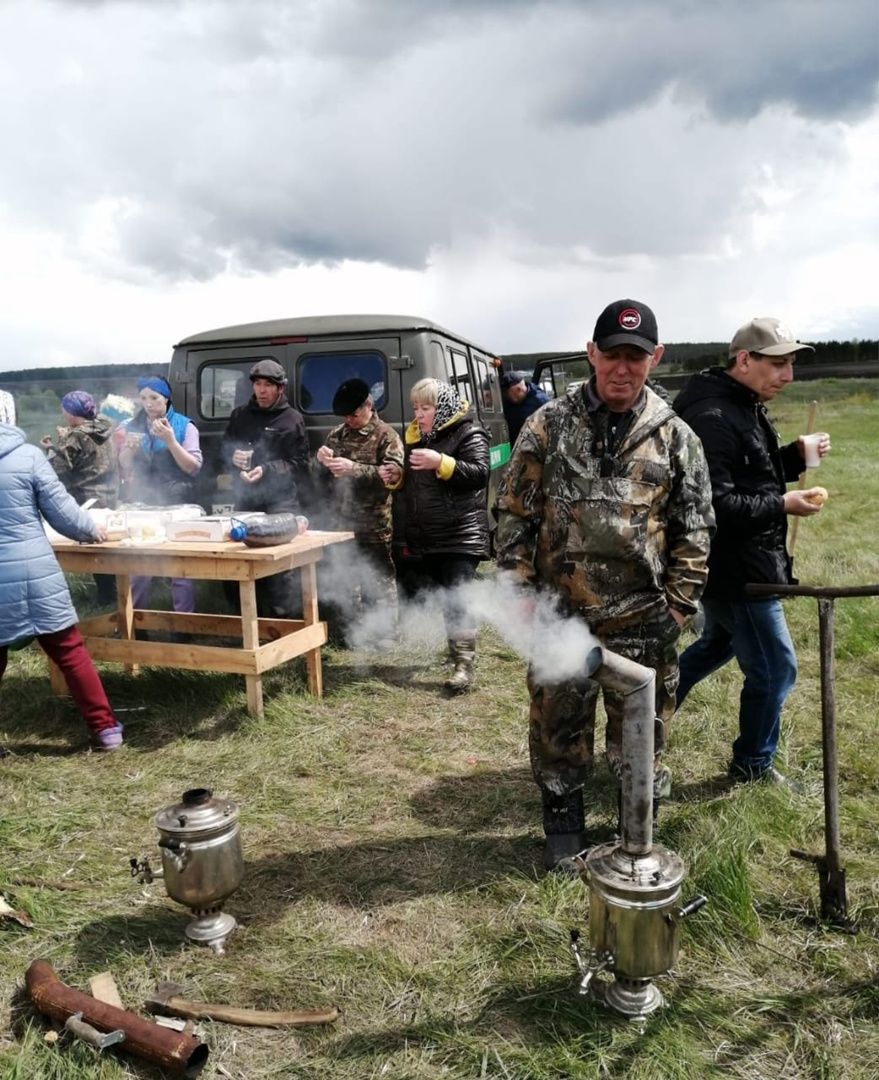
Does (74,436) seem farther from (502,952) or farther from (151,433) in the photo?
(502,952)

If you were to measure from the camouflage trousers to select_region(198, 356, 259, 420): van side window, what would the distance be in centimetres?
415

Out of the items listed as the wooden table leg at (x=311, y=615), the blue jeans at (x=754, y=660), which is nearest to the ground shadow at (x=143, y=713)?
the wooden table leg at (x=311, y=615)

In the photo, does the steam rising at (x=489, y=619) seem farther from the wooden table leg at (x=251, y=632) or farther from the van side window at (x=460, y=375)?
the van side window at (x=460, y=375)

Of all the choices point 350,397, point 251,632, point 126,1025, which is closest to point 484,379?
point 350,397

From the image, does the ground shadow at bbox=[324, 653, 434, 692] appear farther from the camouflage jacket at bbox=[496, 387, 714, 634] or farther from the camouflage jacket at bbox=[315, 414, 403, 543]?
the camouflage jacket at bbox=[496, 387, 714, 634]

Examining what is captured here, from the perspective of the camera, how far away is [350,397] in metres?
5.16

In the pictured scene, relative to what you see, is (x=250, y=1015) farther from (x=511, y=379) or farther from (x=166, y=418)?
(x=511, y=379)

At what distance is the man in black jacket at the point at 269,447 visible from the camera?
530 centimetres

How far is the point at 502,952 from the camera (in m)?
2.51

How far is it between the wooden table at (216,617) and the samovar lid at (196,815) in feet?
5.51

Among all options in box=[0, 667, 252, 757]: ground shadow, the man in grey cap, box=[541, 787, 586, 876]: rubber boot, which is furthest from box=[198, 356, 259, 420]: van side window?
box=[541, 787, 586, 876]: rubber boot

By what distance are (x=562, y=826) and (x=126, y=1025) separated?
1.63 m

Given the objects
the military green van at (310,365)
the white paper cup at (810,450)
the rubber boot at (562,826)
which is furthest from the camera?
the military green van at (310,365)

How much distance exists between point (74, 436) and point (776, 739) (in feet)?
19.4
